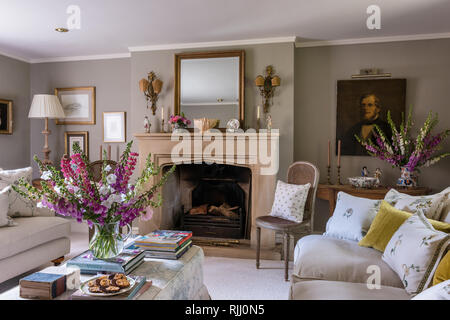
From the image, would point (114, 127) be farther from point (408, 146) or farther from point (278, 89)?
point (408, 146)

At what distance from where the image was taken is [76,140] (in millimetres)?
4590

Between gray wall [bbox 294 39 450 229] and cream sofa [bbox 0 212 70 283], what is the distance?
2.73 m

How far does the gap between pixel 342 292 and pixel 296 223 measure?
54.5 inches

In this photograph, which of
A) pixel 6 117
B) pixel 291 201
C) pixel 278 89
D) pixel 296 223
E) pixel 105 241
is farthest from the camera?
pixel 6 117

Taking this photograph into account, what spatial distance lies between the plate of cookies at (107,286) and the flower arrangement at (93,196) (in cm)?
26

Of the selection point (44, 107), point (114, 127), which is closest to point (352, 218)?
point (114, 127)

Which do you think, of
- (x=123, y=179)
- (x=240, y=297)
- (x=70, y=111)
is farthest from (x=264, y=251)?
(x=70, y=111)

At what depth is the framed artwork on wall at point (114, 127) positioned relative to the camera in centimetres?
445

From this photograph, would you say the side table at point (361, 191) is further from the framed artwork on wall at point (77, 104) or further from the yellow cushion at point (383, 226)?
the framed artwork on wall at point (77, 104)

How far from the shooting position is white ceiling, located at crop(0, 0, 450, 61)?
2.83 m

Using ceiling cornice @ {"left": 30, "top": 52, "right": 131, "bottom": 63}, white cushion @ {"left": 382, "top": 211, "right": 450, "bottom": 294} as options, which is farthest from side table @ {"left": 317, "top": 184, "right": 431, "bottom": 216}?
ceiling cornice @ {"left": 30, "top": 52, "right": 131, "bottom": 63}

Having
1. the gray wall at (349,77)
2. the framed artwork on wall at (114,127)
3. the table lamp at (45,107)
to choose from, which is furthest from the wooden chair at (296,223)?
the table lamp at (45,107)

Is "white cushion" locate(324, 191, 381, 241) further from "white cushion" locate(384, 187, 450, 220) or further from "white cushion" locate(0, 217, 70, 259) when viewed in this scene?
"white cushion" locate(0, 217, 70, 259)

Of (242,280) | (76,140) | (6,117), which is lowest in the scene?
(242,280)
